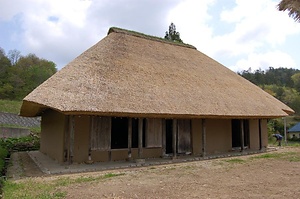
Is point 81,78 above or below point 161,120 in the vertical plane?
above

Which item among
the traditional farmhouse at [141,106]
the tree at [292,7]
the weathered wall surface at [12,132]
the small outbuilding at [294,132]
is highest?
the tree at [292,7]

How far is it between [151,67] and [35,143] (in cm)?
919

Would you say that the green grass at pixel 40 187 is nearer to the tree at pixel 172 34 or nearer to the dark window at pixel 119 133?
the dark window at pixel 119 133

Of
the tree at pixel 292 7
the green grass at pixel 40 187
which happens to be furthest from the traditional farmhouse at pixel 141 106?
the tree at pixel 292 7

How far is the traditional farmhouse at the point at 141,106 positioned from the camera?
8.83 m

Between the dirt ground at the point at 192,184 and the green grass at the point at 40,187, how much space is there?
0.67ft

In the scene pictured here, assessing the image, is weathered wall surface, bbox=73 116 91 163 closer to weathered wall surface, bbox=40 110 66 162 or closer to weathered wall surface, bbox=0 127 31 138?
weathered wall surface, bbox=40 110 66 162

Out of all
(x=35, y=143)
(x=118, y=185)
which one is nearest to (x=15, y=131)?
(x=35, y=143)

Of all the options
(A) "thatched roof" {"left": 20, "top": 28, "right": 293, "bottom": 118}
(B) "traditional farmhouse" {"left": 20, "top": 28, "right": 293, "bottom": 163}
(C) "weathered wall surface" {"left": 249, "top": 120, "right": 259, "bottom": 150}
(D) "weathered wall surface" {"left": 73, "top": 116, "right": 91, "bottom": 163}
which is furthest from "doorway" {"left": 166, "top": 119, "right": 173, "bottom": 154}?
(C) "weathered wall surface" {"left": 249, "top": 120, "right": 259, "bottom": 150}

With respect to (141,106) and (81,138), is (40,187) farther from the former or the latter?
(141,106)

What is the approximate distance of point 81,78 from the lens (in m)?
9.31

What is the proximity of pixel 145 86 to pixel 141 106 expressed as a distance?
57.2 inches

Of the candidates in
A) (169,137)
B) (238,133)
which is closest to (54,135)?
(169,137)

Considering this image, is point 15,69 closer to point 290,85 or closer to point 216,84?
point 216,84
